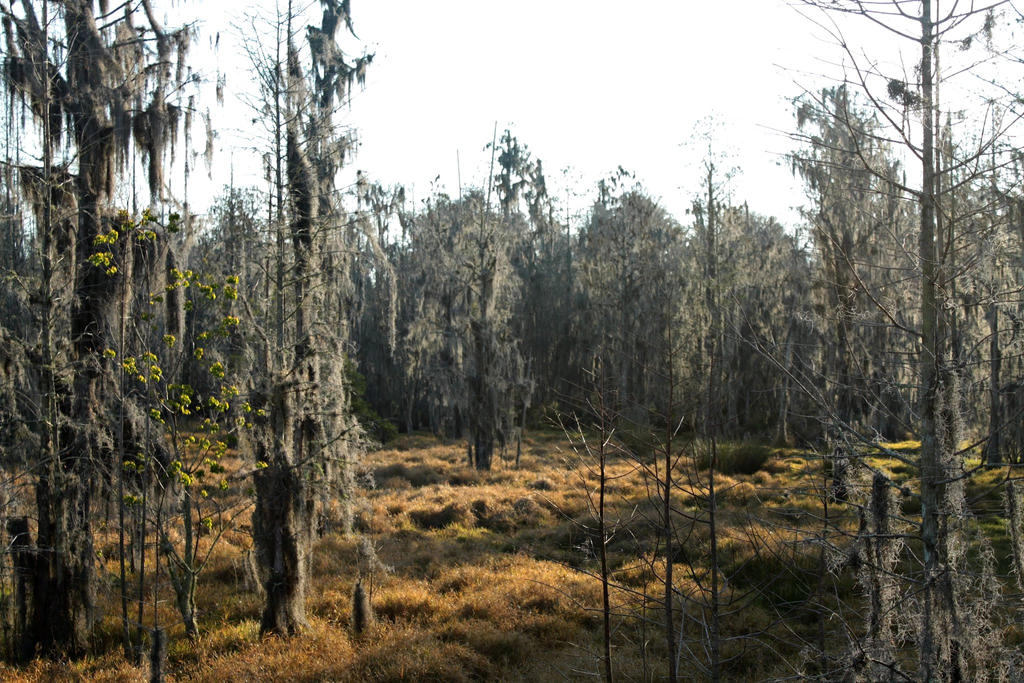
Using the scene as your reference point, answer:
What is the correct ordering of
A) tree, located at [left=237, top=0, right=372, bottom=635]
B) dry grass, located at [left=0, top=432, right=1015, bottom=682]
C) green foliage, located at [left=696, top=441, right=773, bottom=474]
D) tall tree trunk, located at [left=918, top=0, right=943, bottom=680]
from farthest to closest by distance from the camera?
green foliage, located at [left=696, top=441, right=773, bottom=474]
tree, located at [left=237, top=0, right=372, bottom=635]
dry grass, located at [left=0, top=432, right=1015, bottom=682]
tall tree trunk, located at [left=918, top=0, right=943, bottom=680]

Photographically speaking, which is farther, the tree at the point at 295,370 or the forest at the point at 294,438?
the tree at the point at 295,370

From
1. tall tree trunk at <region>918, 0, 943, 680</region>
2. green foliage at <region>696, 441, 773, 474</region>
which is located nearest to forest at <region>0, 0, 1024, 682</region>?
tall tree trunk at <region>918, 0, 943, 680</region>

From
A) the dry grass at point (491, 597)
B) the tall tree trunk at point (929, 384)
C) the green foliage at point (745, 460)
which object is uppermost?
the tall tree trunk at point (929, 384)

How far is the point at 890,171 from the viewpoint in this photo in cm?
440

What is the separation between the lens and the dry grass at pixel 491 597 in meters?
7.75

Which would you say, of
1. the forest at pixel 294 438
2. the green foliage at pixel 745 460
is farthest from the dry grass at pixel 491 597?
the green foliage at pixel 745 460

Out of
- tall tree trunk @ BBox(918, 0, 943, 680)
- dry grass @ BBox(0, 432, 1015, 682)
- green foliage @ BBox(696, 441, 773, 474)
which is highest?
tall tree trunk @ BBox(918, 0, 943, 680)

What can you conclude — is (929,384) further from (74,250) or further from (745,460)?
(745,460)

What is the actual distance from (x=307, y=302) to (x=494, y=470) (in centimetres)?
1225

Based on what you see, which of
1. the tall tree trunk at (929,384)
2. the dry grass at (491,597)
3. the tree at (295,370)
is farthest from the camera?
the tree at (295,370)

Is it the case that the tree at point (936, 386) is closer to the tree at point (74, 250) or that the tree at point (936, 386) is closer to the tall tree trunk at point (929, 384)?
the tall tree trunk at point (929, 384)

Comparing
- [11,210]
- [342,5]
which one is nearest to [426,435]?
[342,5]

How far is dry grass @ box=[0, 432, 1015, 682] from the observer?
7.75m

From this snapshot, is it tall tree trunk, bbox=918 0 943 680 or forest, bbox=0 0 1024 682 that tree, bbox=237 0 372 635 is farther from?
tall tree trunk, bbox=918 0 943 680
